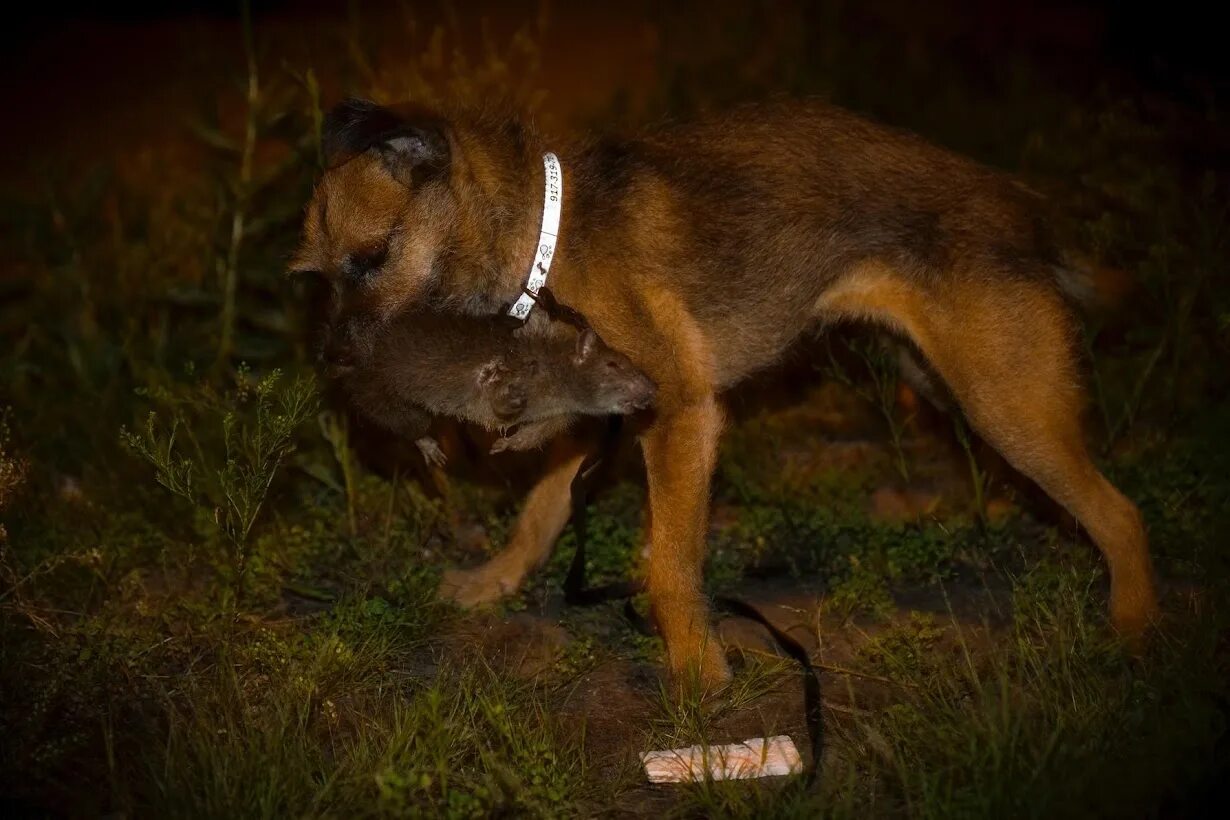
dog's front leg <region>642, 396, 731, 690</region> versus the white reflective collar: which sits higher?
the white reflective collar

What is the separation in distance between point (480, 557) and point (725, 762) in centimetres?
233

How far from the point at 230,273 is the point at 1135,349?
487 centimetres

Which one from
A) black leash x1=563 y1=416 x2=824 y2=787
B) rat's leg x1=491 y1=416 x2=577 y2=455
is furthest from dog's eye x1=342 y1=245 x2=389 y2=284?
black leash x1=563 y1=416 x2=824 y2=787

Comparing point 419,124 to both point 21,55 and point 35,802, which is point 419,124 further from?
point 21,55

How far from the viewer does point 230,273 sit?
6.14m

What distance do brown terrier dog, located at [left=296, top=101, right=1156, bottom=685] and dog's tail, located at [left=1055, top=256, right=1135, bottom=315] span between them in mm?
138

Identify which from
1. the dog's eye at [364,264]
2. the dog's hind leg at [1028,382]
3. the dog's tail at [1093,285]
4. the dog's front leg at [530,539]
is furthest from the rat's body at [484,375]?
the dog's tail at [1093,285]

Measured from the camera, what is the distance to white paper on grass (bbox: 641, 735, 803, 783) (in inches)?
159

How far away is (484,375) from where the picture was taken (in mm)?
Result: 4992

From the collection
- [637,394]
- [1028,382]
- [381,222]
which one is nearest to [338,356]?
[381,222]

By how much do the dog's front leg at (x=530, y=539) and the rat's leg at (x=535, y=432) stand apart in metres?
0.54

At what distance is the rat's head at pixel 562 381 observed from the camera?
4.83 m

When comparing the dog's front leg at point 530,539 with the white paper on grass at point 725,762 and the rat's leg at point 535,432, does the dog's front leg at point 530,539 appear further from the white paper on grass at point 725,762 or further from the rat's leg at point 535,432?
the white paper on grass at point 725,762

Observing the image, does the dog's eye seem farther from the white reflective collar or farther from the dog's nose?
the white reflective collar
